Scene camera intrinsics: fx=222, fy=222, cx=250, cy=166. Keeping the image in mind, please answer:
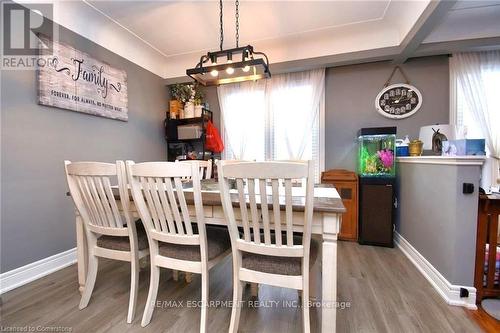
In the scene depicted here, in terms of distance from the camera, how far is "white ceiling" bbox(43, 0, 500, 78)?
232 cm

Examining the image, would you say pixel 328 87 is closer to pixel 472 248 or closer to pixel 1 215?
pixel 472 248

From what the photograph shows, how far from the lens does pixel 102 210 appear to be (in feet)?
4.98

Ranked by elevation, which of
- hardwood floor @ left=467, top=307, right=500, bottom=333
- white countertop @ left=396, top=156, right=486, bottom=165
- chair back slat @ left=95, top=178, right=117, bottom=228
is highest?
white countertop @ left=396, top=156, right=486, bottom=165

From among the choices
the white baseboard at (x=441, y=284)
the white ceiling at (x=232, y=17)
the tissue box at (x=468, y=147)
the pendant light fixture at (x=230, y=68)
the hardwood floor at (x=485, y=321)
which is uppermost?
the white ceiling at (x=232, y=17)

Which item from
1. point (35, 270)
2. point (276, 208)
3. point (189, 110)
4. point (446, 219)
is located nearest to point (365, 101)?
point (446, 219)

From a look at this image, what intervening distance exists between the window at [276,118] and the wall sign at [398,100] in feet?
2.59

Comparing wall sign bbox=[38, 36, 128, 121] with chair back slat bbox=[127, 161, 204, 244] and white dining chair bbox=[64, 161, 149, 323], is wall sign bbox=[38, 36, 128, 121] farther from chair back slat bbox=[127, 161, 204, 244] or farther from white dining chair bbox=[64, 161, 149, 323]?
chair back slat bbox=[127, 161, 204, 244]

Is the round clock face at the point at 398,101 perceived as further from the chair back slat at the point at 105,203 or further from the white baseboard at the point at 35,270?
the white baseboard at the point at 35,270

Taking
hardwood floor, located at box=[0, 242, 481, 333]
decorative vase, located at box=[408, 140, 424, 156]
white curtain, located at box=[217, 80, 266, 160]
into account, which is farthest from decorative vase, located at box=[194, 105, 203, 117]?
decorative vase, located at box=[408, 140, 424, 156]

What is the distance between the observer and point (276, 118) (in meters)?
3.44

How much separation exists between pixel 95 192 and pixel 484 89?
4.18 metres

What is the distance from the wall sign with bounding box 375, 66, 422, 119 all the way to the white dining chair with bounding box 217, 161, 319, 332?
8.43 ft

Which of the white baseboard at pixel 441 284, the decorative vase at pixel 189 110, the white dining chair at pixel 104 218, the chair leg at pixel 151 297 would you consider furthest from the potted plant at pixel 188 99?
the white baseboard at pixel 441 284

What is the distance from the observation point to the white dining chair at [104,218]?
144 centimetres
